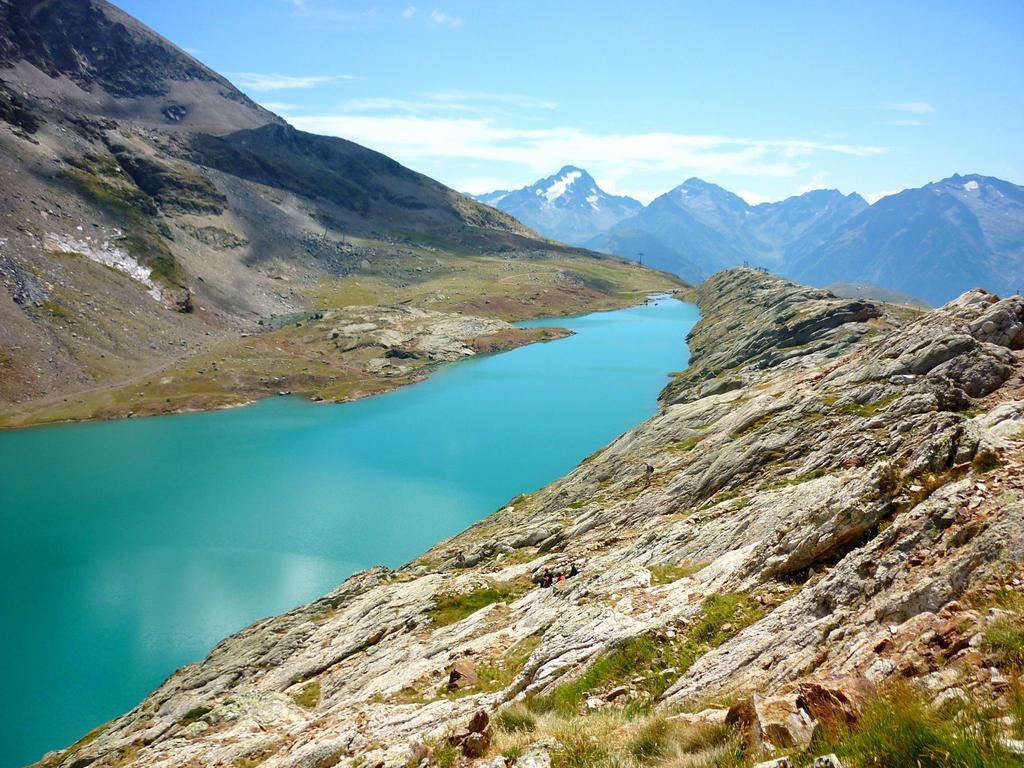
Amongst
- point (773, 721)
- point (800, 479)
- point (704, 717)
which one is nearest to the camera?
point (773, 721)

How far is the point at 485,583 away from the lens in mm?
35250

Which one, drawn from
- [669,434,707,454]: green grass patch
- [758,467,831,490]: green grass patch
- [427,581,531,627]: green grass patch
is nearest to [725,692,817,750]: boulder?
[758,467,831,490]: green grass patch

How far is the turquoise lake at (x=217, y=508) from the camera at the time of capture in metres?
46.4

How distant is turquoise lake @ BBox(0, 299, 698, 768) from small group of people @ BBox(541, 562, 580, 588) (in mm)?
28546

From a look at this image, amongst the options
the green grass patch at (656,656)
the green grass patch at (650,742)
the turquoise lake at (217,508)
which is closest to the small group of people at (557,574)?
the green grass patch at (656,656)

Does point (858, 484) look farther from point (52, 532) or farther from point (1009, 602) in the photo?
point (52, 532)

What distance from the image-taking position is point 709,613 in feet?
61.7

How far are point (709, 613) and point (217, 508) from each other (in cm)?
6815

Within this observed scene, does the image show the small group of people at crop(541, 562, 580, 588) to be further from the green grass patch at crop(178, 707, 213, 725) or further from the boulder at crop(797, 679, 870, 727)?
the boulder at crop(797, 679, 870, 727)

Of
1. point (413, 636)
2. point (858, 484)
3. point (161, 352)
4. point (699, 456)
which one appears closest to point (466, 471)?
point (699, 456)

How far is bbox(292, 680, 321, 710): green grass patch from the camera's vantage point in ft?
92.7

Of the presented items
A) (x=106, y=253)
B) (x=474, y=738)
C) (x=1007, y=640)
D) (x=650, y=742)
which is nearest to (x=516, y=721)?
(x=474, y=738)

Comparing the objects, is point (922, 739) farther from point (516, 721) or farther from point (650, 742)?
point (516, 721)

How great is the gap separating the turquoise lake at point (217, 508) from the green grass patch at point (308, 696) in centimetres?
2145
